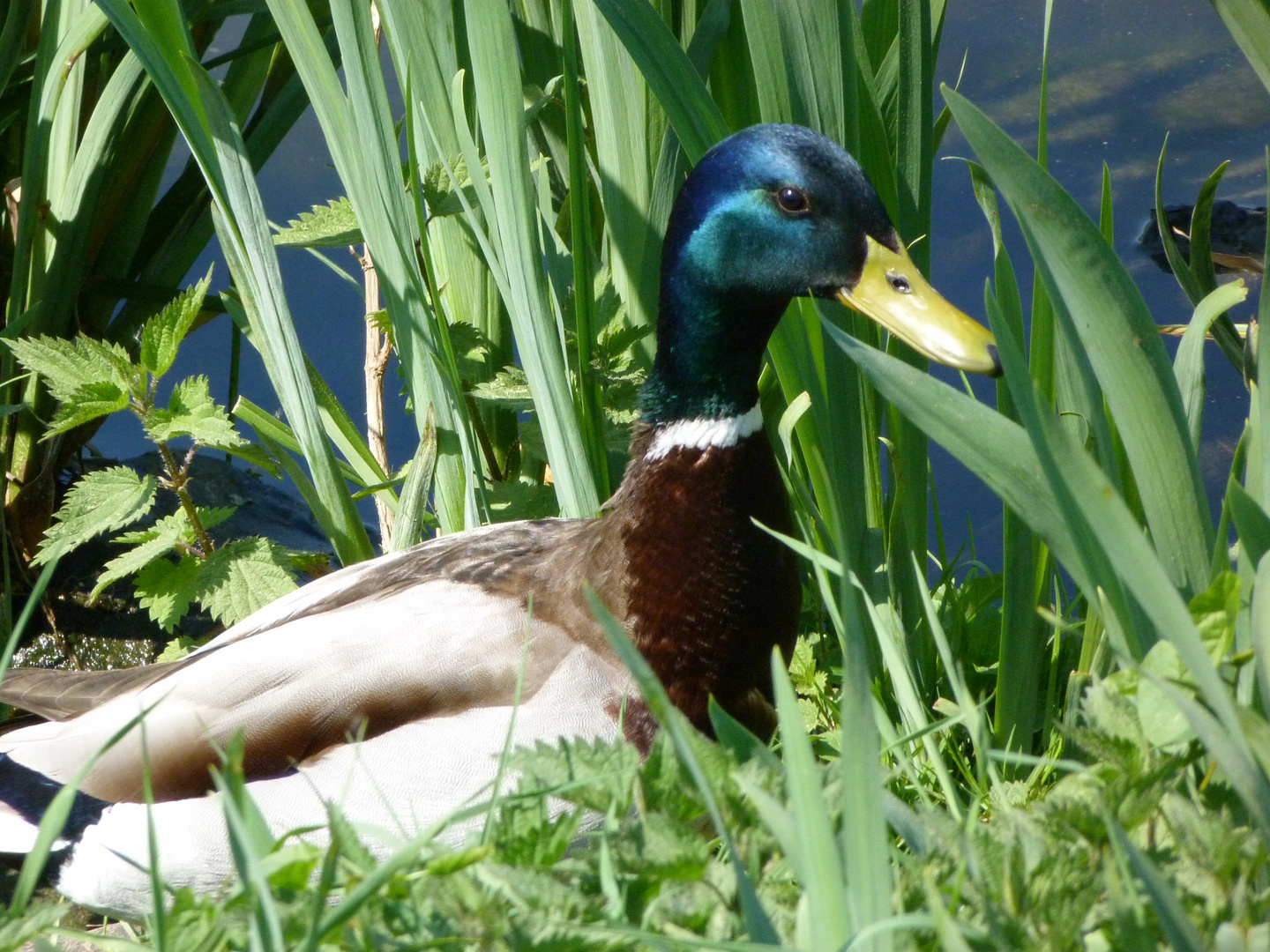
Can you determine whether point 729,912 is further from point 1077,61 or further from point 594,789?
point 1077,61

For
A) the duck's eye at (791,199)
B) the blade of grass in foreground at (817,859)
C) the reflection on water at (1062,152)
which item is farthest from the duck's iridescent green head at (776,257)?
the reflection on water at (1062,152)

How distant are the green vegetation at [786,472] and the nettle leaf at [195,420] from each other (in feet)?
0.08

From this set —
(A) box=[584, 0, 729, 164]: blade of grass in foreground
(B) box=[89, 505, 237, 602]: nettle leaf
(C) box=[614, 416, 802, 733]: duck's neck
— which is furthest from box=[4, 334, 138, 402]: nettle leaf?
(A) box=[584, 0, 729, 164]: blade of grass in foreground

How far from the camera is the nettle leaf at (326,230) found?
225 centimetres

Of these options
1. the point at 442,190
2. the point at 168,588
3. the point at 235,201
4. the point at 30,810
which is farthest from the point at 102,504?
the point at 442,190

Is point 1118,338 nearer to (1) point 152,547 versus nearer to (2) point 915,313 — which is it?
(2) point 915,313

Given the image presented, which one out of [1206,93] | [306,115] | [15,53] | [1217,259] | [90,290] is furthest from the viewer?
[306,115]

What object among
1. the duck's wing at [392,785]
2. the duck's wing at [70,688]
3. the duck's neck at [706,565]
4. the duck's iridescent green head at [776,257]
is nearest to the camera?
the duck's iridescent green head at [776,257]

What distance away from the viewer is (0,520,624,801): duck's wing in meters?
1.84

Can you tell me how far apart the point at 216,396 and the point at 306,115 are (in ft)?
3.26

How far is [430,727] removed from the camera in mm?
1817

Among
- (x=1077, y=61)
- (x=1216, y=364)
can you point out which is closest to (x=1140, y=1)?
(x=1077, y=61)

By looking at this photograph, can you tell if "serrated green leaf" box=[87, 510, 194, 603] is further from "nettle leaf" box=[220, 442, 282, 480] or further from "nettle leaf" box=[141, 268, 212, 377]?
"nettle leaf" box=[141, 268, 212, 377]

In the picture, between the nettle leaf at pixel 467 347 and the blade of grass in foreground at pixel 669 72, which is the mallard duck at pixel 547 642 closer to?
the blade of grass in foreground at pixel 669 72
